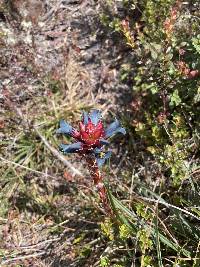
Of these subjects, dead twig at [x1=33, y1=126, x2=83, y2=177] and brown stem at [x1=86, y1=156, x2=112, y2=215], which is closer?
brown stem at [x1=86, y1=156, x2=112, y2=215]

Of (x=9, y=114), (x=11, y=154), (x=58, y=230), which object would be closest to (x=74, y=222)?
(x=58, y=230)

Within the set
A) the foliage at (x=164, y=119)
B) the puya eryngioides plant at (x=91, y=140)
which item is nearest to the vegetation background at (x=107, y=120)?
the foliage at (x=164, y=119)

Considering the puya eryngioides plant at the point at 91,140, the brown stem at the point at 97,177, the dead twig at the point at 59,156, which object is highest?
the puya eryngioides plant at the point at 91,140

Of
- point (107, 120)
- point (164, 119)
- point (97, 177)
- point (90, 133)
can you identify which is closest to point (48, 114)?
point (107, 120)

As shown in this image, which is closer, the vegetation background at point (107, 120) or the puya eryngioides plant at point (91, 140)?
the puya eryngioides plant at point (91, 140)

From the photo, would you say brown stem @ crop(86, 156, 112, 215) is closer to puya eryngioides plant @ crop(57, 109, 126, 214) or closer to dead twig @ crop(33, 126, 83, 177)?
puya eryngioides plant @ crop(57, 109, 126, 214)

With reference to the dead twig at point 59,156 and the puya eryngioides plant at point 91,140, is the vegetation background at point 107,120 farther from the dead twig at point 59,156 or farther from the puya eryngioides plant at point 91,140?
the puya eryngioides plant at point 91,140

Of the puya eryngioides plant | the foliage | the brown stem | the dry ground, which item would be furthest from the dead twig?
the puya eryngioides plant

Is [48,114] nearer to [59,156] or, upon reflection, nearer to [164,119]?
[59,156]

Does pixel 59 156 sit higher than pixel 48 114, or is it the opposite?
pixel 48 114
